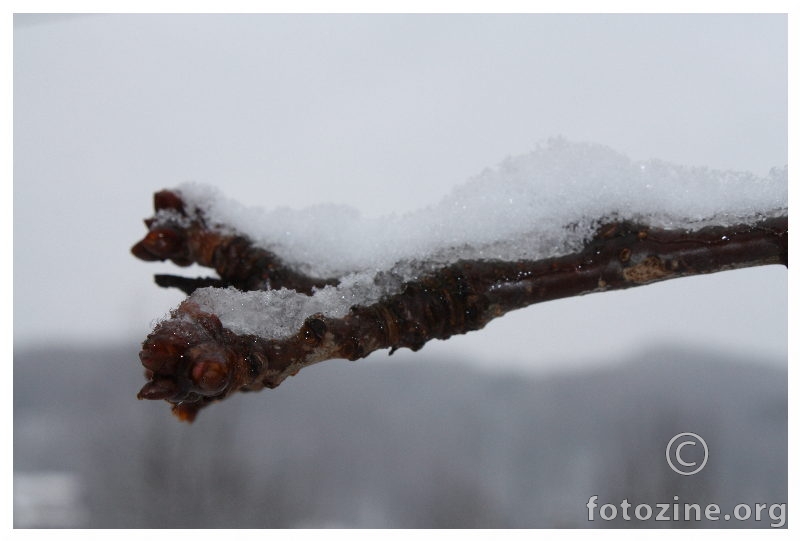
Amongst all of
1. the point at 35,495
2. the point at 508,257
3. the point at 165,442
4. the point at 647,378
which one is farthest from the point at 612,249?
the point at 35,495

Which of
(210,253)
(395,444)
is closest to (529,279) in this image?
(210,253)

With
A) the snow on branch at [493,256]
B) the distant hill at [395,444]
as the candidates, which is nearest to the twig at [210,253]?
the snow on branch at [493,256]

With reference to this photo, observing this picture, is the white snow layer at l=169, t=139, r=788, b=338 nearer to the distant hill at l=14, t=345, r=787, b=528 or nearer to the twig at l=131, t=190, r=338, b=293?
the twig at l=131, t=190, r=338, b=293

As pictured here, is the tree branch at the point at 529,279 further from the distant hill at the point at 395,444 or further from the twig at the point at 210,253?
the distant hill at the point at 395,444

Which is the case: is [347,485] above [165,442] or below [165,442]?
below

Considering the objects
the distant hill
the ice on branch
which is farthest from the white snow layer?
the distant hill

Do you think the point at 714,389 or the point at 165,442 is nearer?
the point at 714,389

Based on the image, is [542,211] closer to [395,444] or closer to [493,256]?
[493,256]

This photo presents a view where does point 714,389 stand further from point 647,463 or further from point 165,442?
point 165,442
